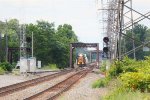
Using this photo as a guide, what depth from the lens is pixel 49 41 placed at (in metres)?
110

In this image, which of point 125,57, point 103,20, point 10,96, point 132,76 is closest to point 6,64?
point 103,20

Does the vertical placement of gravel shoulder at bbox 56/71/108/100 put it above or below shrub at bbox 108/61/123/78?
below

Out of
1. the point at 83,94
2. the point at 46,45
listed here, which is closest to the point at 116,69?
the point at 83,94

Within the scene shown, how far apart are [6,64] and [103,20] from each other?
42.3 feet

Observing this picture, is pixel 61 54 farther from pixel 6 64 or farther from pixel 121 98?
pixel 121 98

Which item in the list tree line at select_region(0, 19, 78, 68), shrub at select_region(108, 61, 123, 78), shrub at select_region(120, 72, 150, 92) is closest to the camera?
shrub at select_region(120, 72, 150, 92)

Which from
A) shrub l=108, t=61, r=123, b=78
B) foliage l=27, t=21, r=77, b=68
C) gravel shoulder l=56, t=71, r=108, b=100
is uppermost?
foliage l=27, t=21, r=77, b=68

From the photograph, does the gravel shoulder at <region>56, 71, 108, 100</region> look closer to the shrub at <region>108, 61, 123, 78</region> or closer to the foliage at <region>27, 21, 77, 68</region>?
the shrub at <region>108, 61, 123, 78</region>

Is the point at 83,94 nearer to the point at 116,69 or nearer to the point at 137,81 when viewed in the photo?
the point at 116,69

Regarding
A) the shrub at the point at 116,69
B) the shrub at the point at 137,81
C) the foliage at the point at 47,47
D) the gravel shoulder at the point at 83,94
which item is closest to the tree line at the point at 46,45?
the foliage at the point at 47,47

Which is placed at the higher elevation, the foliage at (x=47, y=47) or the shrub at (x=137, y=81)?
the foliage at (x=47, y=47)

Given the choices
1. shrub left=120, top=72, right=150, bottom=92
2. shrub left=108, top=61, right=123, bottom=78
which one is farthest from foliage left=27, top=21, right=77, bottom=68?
shrub left=120, top=72, right=150, bottom=92

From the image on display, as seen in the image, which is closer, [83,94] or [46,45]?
[83,94]

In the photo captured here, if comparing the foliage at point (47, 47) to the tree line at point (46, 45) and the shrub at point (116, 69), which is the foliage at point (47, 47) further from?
the shrub at point (116, 69)
